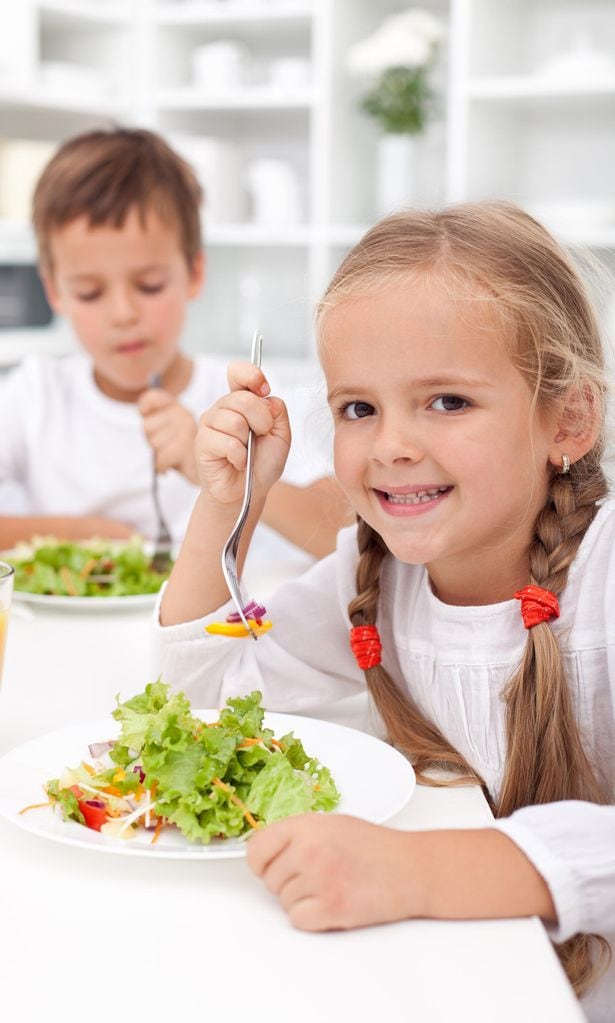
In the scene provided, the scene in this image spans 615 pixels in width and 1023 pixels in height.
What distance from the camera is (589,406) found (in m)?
1.02

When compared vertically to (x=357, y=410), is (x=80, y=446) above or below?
below

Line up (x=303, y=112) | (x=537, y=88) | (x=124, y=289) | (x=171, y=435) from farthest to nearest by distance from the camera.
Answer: (x=303, y=112) < (x=537, y=88) < (x=124, y=289) < (x=171, y=435)

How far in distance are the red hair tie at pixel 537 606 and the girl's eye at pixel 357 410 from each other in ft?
0.65

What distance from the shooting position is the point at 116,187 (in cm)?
198

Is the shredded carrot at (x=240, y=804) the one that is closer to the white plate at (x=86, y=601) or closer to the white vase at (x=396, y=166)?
the white plate at (x=86, y=601)

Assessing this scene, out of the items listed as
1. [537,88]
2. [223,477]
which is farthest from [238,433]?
[537,88]

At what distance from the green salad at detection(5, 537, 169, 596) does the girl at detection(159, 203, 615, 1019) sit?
11.9 inches

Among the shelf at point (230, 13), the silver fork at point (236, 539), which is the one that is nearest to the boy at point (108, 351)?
the silver fork at point (236, 539)

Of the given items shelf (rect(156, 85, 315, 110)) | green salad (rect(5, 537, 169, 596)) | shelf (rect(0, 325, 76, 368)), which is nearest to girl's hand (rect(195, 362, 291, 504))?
green salad (rect(5, 537, 169, 596))

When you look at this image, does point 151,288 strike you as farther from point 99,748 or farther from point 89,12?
point 89,12

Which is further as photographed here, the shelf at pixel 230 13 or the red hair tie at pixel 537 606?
the shelf at pixel 230 13

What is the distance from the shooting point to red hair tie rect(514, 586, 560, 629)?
96 cm

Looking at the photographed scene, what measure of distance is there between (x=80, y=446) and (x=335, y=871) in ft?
5.21

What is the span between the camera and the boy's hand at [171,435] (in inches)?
59.0
